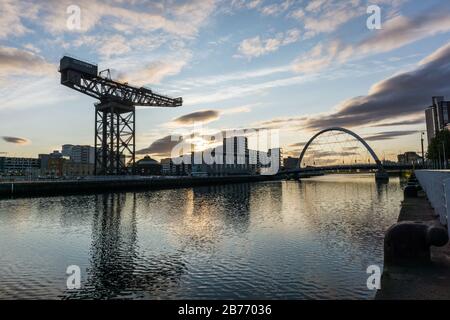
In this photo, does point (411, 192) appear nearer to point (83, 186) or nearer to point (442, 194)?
point (442, 194)

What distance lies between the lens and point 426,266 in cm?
1157

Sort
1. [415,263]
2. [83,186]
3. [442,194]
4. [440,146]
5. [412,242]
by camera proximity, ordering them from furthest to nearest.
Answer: [440,146] → [83,186] → [442,194] → [412,242] → [415,263]

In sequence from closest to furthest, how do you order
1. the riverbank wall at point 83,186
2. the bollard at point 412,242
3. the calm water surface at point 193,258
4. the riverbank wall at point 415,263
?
the riverbank wall at point 415,263 → the bollard at point 412,242 → the calm water surface at point 193,258 → the riverbank wall at point 83,186

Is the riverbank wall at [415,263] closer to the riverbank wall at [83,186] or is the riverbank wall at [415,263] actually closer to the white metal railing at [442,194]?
the white metal railing at [442,194]

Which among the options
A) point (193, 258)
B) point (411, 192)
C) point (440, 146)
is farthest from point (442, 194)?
point (440, 146)

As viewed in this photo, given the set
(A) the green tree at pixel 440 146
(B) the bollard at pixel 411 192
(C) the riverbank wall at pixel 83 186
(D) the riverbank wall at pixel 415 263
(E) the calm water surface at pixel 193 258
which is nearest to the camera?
(D) the riverbank wall at pixel 415 263

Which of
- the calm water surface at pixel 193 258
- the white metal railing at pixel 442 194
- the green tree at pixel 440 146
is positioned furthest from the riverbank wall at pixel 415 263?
the green tree at pixel 440 146

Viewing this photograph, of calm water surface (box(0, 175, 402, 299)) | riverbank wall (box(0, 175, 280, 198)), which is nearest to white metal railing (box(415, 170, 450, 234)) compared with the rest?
calm water surface (box(0, 175, 402, 299))

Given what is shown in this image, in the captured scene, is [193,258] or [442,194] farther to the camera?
[193,258]

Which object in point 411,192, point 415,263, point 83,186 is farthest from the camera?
point 83,186

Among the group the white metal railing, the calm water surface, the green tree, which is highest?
the green tree

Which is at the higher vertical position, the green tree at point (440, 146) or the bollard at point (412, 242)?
the green tree at point (440, 146)

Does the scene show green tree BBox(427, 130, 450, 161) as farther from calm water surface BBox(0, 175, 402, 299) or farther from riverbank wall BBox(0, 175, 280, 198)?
calm water surface BBox(0, 175, 402, 299)
